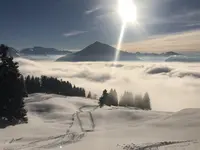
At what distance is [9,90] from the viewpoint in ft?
147

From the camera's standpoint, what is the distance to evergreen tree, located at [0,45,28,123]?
4462 cm

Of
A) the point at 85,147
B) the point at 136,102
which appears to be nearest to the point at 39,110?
the point at 85,147

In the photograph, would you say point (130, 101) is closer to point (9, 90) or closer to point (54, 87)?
point (54, 87)

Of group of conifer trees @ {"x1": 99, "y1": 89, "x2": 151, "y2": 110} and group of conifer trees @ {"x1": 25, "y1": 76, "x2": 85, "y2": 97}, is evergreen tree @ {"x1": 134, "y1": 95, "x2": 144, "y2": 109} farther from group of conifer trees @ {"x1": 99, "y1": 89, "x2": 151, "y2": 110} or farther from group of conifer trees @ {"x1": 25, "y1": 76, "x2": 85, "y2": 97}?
group of conifer trees @ {"x1": 25, "y1": 76, "x2": 85, "y2": 97}

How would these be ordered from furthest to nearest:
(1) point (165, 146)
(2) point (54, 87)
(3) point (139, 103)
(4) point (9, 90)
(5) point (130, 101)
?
1. (2) point (54, 87)
2. (5) point (130, 101)
3. (3) point (139, 103)
4. (4) point (9, 90)
5. (1) point (165, 146)

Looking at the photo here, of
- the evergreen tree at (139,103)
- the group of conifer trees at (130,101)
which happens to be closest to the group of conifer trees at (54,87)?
the group of conifer trees at (130,101)

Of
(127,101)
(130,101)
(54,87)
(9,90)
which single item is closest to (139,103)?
(130,101)

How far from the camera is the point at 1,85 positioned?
1753 inches

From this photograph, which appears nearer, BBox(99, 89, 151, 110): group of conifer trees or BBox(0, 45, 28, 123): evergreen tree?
BBox(0, 45, 28, 123): evergreen tree

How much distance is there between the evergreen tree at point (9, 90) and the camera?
1757 inches

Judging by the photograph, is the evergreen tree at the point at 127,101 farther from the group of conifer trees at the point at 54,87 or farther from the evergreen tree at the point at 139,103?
the group of conifer trees at the point at 54,87

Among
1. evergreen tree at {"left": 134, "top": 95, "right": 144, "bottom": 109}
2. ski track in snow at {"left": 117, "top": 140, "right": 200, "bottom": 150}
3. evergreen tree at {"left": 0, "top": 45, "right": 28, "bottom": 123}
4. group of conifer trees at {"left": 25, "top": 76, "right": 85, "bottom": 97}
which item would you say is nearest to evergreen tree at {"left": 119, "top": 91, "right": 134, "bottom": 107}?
evergreen tree at {"left": 134, "top": 95, "right": 144, "bottom": 109}

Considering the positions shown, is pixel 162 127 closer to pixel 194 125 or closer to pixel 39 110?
pixel 194 125

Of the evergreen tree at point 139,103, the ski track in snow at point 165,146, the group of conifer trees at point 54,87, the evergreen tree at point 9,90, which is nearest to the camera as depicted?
the ski track in snow at point 165,146
